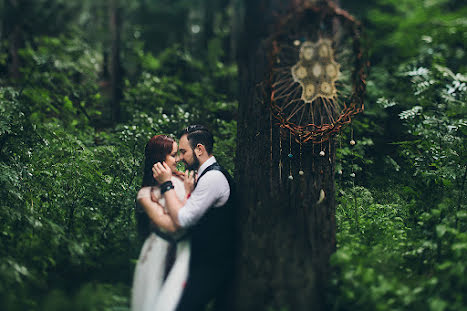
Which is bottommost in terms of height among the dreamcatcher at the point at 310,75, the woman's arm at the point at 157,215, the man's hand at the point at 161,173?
the woman's arm at the point at 157,215

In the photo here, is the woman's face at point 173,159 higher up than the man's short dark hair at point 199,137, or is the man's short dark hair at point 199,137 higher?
the man's short dark hair at point 199,137

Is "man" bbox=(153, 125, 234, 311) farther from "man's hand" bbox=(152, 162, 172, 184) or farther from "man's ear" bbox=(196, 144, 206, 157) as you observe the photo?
"man's ear" bbox=(196, 144, 206, 157)

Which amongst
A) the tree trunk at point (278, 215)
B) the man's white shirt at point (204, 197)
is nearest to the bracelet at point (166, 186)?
the man's white shirt at point (204, 197)

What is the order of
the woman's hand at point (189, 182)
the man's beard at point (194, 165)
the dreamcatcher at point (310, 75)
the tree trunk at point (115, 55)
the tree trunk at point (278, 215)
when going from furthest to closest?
the tree trunk at point (115, 55) < the man's beard at point (194, 165) < the woman's hand at point (189, 182) < the dreamcatcher at point (310, 75) < the tree trunk at point (278, 215)

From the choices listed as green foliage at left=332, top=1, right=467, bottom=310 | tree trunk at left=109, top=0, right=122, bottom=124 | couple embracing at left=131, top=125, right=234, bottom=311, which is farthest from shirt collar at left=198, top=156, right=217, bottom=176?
tree trunk at left=109, top=0, right=122, bottom=124

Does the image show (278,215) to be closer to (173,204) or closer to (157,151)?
(173,204)

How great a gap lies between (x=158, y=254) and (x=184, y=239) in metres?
0.29

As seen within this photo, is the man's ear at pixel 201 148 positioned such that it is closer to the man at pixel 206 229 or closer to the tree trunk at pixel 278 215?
the man at pixel 206 229

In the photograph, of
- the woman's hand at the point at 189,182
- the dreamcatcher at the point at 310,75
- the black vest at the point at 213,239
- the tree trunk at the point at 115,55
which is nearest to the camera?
the black vest at the point at 213,239

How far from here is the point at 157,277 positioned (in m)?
3.46

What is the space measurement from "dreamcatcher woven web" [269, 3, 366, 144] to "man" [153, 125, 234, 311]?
3.00 feet

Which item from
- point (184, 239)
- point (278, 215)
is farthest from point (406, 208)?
point (184, 239)

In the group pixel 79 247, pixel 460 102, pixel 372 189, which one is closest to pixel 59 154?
pixel 79 247

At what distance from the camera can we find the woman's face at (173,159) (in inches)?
157
